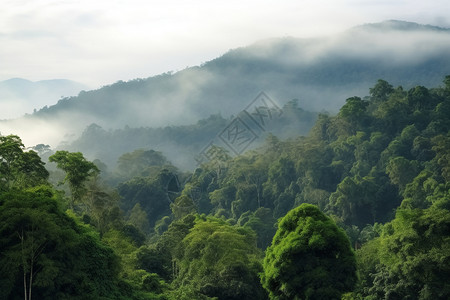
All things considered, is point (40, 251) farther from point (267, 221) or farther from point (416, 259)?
point (267, 221)

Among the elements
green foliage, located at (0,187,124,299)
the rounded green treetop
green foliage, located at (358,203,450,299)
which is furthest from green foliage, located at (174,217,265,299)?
green foliage, located at (0,187,124,299)

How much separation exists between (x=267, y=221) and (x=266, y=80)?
118 m

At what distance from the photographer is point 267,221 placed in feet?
167

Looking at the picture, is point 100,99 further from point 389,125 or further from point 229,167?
point 389,125

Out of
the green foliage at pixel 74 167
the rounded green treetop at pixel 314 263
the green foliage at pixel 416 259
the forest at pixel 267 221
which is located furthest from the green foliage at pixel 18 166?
the green foliage at pixel 416 259

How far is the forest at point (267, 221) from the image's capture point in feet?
67.3

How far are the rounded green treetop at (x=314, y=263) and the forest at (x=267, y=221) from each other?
4 cm

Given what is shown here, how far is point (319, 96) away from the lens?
144 meters

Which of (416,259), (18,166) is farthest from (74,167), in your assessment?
(416,259)

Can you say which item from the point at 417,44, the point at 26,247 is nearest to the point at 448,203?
the point at 26,247

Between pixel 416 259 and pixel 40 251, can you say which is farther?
pixel 416 259

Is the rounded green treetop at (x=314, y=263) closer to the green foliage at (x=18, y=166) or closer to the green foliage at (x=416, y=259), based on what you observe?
the green foliage at (x=416, y=259)

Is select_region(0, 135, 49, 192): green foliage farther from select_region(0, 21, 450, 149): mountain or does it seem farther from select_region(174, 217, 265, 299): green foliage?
select_region(0, 21, 450, 149): mountain

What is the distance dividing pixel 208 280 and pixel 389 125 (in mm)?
32552
